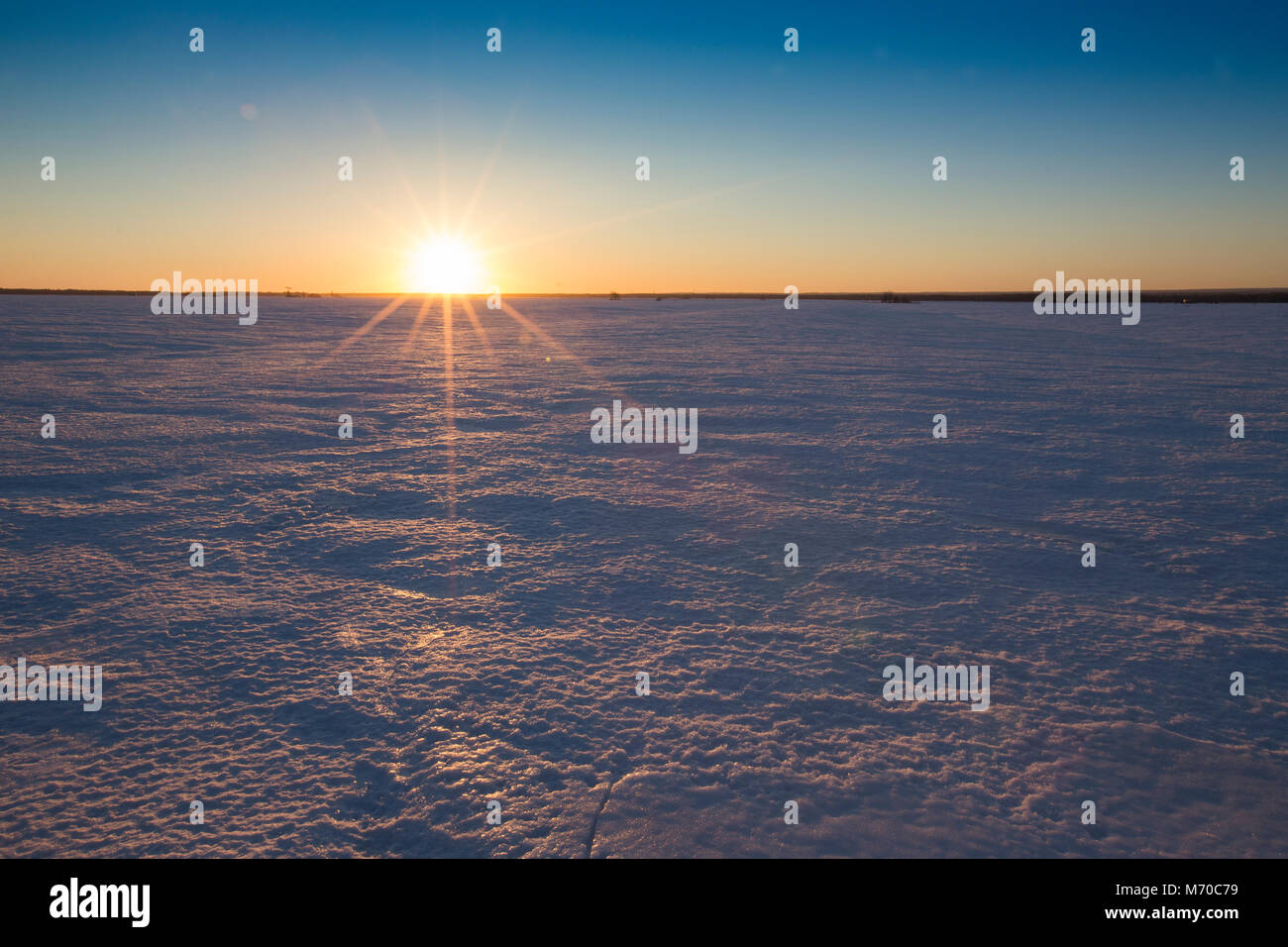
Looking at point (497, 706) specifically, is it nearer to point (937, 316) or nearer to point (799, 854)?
point (799, 854)

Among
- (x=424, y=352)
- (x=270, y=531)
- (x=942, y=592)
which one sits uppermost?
(x=424, y=352)

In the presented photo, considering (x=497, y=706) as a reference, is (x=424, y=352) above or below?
above

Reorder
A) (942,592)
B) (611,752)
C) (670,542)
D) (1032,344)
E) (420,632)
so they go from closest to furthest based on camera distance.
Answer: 1. (611,752)
2. (420,632)
3. (942,592)
4. (670,542)
5. (1032,344)

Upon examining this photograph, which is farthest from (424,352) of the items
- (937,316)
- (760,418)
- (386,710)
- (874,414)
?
(937,316)

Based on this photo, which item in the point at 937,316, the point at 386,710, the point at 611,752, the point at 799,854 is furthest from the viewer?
the point at 937,316

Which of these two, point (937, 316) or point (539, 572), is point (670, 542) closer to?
point (539, 572)

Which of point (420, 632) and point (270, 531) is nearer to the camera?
point (420, 632)
